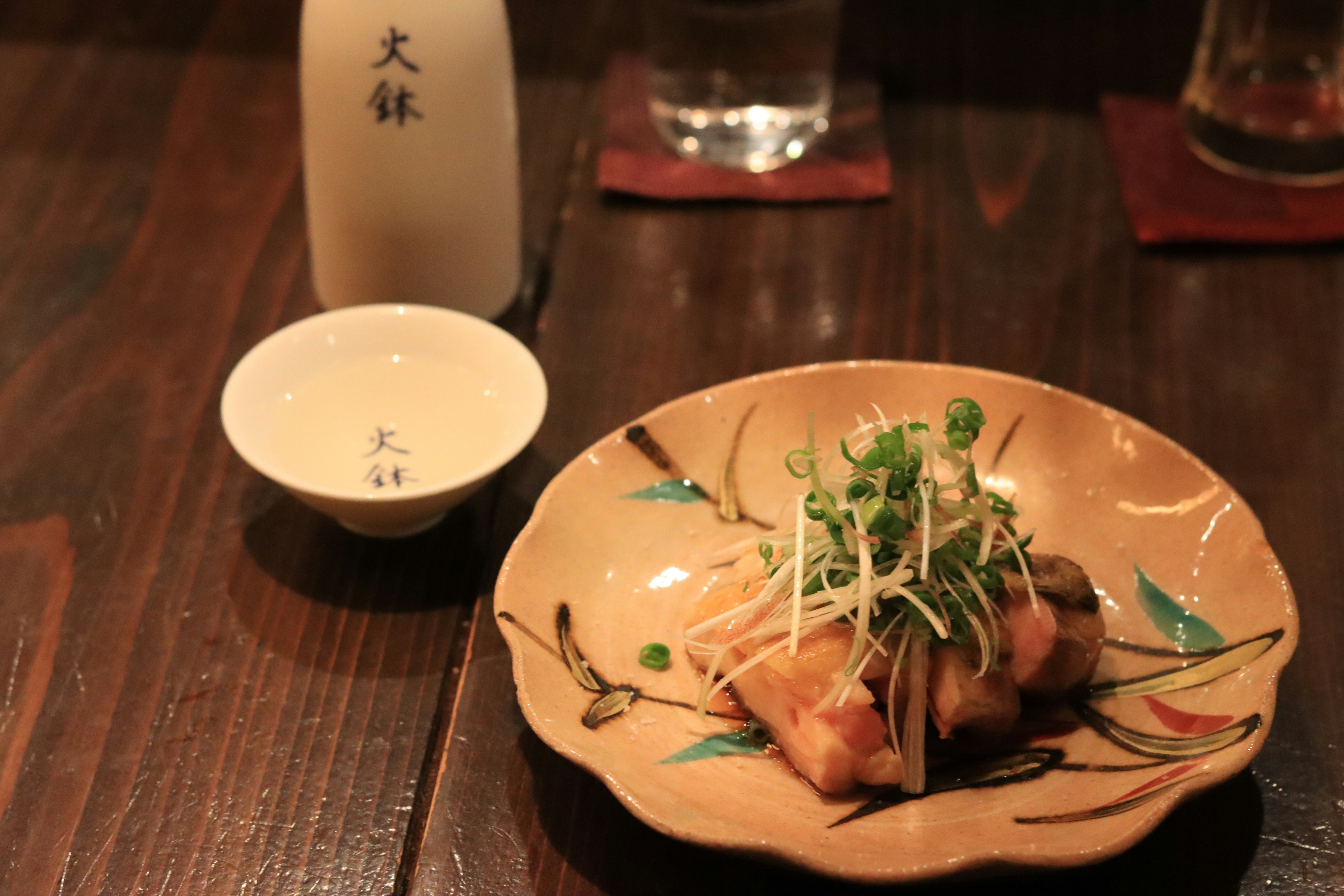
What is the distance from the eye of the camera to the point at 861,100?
244 cm

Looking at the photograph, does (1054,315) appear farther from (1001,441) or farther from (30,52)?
(30,52)

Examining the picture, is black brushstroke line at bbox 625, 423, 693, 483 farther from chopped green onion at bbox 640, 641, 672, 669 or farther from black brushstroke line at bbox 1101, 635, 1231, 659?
black brushstroke line at bbox 1101, 635, 1231, 659

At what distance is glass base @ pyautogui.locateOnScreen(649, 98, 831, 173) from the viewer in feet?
7.46

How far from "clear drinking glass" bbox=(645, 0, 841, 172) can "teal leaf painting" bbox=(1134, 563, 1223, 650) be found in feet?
4.00

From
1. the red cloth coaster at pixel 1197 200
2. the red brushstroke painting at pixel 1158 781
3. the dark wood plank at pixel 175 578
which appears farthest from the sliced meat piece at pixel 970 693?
the red cloth coaster at pixel 1197 200

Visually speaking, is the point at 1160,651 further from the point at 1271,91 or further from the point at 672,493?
the point at 1271,91

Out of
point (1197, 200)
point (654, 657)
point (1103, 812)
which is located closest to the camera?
point (1103, 812)

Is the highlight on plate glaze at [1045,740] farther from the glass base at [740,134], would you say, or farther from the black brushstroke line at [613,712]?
the glass base at [740,134]

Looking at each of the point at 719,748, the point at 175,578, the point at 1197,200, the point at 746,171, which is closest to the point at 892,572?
the point at 719,748

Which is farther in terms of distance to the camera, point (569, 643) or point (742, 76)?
point (742, 76)

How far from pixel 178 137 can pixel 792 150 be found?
1226mm

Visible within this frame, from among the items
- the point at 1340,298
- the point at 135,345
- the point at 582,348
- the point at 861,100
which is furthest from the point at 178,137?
the point at 1340,298

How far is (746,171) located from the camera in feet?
7.41

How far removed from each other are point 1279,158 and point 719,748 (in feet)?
5.79
